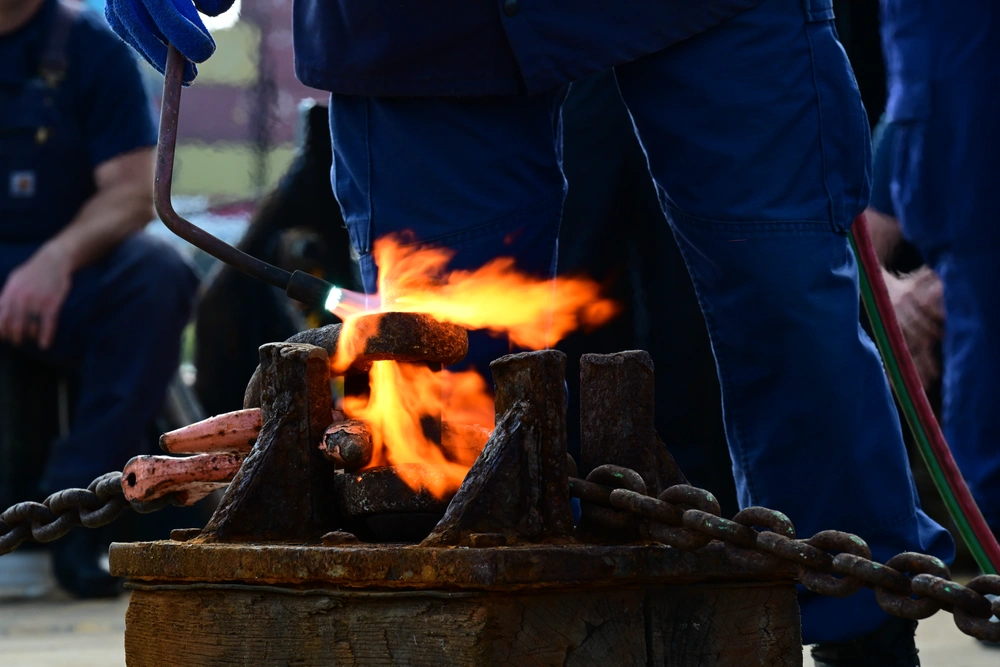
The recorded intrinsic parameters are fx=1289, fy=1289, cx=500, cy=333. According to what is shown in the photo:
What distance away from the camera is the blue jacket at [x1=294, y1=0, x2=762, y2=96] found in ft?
6.35

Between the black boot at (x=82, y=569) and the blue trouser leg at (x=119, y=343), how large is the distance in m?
0.26

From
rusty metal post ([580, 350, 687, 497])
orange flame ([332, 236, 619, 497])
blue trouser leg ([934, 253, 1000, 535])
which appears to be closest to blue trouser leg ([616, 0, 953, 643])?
orange flame ([332, 236, 619, 497])

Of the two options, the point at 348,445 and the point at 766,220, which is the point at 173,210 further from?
the point at 766,220

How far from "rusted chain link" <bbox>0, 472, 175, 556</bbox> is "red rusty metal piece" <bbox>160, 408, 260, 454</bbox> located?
0.32 ft

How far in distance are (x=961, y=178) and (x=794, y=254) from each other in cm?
136

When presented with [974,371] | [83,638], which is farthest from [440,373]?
[83,638]

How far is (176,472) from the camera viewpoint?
167 centimetres

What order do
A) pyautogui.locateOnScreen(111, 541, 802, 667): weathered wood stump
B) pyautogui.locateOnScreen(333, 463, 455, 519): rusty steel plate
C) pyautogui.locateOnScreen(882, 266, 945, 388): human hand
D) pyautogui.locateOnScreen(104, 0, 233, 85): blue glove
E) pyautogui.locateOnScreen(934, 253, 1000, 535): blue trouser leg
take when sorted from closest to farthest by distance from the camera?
pyautogui.locateOnScreen(111, 541, 802, 667): weathered wood stump
pyautogui.locateOnScreen(333, 463, 455, 519): rusty steel plate
pyautogui.locateOnScreen(104, 0, 233, 85): blue glove
pyautogui.locateOnScreen(934, 253, 1000, 535): blue trouser leg
pyautogui.locateOnScreen(882, 266, 945, 388): human hand

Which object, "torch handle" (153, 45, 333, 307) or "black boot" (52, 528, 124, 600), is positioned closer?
"torch handle" (153, 45, 333, 307)

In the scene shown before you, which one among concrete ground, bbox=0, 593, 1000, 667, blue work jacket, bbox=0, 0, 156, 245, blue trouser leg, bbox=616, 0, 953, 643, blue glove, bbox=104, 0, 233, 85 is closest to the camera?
blue glove, bbox=104, 0, 233, 85

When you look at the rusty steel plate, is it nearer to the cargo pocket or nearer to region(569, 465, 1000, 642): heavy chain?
region(569, 465, 1000, 642): heavy chain

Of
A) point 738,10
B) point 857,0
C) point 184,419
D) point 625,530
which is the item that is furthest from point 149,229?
point 625,530

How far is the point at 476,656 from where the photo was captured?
1262mm

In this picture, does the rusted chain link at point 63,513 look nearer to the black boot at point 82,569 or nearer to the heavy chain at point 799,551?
the heavy chain at point 799,551
